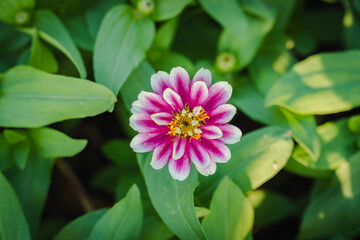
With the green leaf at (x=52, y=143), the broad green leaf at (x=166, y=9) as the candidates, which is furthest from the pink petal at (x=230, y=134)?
the broad green leaf at (x=166, y=9)

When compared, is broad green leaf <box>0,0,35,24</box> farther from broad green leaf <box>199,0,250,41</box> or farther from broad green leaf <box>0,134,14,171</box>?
broad green leaf <box>199,0,250,41</box>

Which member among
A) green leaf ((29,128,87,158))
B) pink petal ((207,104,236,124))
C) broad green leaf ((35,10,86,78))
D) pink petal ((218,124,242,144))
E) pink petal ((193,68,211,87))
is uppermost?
pink petal ((193,68,211,87))

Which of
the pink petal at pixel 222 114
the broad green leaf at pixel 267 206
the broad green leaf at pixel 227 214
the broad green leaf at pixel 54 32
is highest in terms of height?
the broad green leaf at pixel 54 32

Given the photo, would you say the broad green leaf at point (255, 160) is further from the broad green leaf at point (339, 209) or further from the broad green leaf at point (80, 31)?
the broad green leaf at point (80, 31)

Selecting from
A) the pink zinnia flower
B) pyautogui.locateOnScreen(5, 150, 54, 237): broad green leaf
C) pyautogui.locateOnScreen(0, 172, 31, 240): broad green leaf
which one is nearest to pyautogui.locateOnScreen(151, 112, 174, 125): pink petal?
the pink zinnia flower

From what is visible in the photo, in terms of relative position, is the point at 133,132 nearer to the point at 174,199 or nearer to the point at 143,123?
the point at 174,199

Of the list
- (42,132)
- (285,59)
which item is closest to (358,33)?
(285,59)
